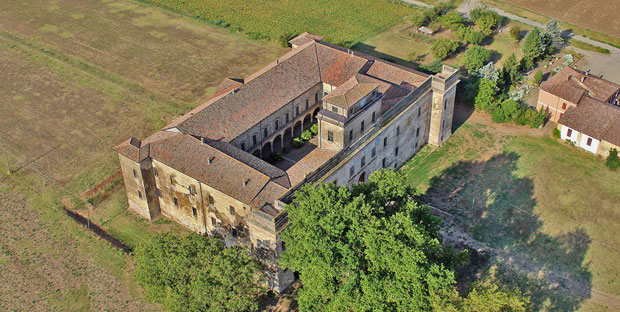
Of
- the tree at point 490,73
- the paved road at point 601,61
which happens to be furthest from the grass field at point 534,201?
the paved road at point 601,61

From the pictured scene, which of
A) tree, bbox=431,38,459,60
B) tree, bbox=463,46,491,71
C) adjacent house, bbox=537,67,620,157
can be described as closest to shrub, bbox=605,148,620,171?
adjacent house, bbox=537,67,620,157

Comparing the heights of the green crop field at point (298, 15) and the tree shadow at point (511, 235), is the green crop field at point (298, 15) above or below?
above

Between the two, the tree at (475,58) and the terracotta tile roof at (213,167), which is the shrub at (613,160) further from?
the terracotta tile roof at (213,167)

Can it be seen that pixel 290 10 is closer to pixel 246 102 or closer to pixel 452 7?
pixel 452 7

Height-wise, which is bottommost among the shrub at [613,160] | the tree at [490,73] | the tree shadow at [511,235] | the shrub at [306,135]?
the tree shadow at [511,235]

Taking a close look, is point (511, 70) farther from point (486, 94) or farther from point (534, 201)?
point (534, 201)

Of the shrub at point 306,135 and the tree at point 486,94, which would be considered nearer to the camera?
the shrub at point 306,135
